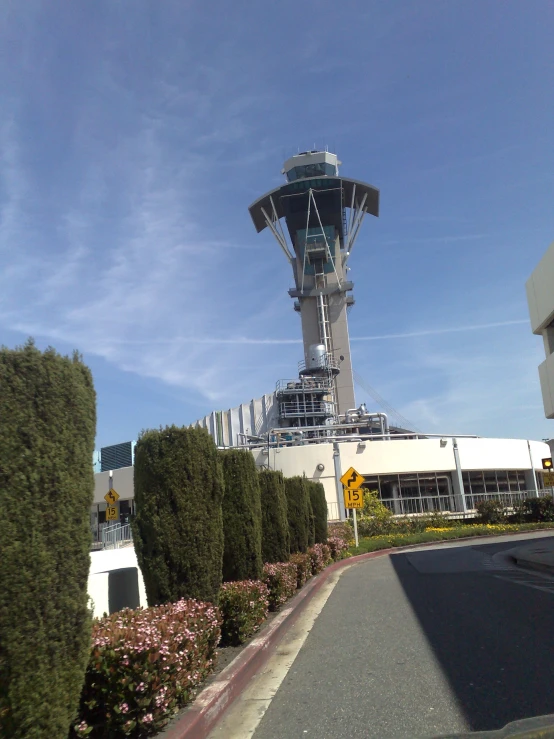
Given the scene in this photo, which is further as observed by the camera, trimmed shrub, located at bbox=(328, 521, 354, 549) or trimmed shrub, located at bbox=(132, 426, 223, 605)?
trimmed shrub, located at bbox=(328, 521, 354, 549)

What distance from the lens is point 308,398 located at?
55625 mm

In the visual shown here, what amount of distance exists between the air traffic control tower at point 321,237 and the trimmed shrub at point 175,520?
5014cm

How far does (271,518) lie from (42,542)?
993cm

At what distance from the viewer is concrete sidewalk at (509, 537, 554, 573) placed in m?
16.8

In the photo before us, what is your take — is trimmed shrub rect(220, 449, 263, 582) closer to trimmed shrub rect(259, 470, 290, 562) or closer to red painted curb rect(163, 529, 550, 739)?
red painted curb rect(163, 529, 550, 739)

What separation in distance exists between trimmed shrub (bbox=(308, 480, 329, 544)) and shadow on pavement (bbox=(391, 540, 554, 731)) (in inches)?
194

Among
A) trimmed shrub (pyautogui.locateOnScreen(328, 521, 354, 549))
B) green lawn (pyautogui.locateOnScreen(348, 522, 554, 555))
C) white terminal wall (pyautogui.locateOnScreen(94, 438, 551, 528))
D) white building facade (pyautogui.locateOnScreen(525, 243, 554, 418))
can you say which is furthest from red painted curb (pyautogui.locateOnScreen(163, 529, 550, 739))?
white terminal wall (pyautogui.locateOnScreen(94, 438, 551, 528))

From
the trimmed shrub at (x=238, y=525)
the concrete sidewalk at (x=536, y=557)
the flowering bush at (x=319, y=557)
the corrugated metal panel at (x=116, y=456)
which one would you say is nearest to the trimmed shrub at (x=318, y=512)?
the flowering bush at (x=319, y=557)

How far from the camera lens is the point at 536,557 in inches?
725

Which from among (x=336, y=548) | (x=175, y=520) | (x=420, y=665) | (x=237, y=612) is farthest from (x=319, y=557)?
(x=175, y=520)

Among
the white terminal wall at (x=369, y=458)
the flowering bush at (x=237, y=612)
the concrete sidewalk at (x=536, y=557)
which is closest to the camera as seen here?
the flowering bush at (x=237, y=612)

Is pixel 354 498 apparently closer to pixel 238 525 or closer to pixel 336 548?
pixel 336 548

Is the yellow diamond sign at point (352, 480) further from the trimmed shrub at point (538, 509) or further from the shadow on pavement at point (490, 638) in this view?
the trimmed shrub at point (538, 509)

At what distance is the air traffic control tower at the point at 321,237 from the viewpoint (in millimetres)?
61406
